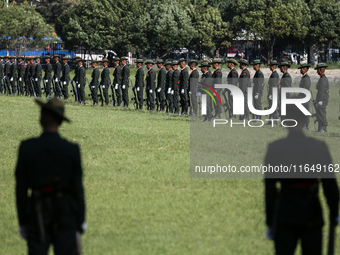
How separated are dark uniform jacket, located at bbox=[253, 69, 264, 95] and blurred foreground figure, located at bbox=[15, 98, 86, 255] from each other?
14354 millimetres

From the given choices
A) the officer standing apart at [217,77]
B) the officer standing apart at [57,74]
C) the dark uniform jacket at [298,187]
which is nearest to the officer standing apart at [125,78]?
the officer standing apart at [57,74]

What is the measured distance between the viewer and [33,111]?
808 inches

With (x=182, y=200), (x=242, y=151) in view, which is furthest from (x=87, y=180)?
(x=242, y=151)

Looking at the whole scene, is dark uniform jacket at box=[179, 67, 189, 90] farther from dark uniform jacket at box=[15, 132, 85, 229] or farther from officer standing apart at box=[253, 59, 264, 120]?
dark uniform jacket at box=[15, 132, 85, 229]

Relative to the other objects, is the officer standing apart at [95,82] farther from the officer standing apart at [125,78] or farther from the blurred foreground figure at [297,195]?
the blurred foreground figure at [297,195]

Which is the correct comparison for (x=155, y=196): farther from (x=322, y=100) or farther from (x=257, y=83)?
(x=257, y=83)

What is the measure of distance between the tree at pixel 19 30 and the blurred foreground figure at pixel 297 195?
48203 mm

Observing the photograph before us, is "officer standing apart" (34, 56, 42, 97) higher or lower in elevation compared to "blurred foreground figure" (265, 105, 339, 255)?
lower

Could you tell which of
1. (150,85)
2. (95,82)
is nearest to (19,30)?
(95,82)

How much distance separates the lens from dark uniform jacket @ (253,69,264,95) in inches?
703

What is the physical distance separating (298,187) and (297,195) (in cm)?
6

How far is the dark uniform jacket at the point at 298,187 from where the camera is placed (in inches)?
155

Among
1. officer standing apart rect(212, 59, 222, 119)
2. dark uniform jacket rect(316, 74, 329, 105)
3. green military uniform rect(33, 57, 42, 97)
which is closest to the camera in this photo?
dark uniform jacket rect(316, 74, 329, 105)

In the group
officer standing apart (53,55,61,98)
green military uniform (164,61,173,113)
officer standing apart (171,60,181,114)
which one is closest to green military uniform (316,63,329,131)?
officer standing apart (171,60,181,114)
